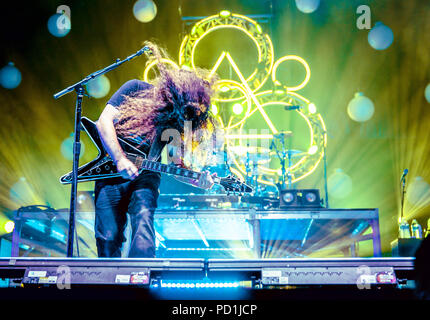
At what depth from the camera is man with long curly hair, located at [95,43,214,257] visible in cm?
265

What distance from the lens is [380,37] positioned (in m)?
7.73

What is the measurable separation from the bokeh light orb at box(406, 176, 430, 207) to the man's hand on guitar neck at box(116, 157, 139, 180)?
7.05 meters

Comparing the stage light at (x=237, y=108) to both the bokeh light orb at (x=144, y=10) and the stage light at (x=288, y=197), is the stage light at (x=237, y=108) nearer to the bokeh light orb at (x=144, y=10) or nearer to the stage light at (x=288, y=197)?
the bokeh light orb at (x=144, y=10)

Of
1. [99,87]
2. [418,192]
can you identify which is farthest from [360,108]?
[99,87]

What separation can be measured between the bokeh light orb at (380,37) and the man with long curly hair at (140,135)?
5587 millimetres

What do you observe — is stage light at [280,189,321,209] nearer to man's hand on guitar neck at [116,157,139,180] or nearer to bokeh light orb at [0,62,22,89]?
man's hand on guitar neck at [116,157,139,180]

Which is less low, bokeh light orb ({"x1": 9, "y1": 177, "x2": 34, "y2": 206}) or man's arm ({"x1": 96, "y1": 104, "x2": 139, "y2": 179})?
bokeh light orb ({"x1": 9, "y1": 177, "x2": 34, "y2": 206})

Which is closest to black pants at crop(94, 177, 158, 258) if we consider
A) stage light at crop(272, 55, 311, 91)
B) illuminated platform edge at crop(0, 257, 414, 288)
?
illuminated platform edge at crop(0, 257, 414, 288)

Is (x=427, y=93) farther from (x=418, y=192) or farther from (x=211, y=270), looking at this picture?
(x=211, y=270)

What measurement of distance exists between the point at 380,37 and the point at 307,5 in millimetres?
1512

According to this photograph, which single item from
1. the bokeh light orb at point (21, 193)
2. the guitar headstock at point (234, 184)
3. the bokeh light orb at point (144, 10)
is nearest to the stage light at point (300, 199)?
the guitar headstock at point (234, 184)

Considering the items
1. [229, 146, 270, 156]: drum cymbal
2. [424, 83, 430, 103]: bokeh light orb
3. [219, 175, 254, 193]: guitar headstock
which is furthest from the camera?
[424, 83, 430, 103]: bokeh light orb

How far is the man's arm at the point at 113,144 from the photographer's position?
105 inches

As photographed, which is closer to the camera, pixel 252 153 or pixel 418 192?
pixel 252 153
